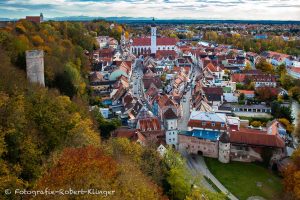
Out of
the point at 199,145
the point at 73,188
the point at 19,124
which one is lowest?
the point at 199,145

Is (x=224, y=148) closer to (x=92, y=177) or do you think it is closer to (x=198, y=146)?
(x=198, y=146)

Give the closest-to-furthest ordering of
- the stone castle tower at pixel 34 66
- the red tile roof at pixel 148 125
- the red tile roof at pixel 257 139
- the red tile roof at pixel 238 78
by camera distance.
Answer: the stone castle tower at pixel 34 66 → the red tile roof at pixel 257 139 → the red tile roof at pixel 148 125 → the red tile roof at pixel 238 78

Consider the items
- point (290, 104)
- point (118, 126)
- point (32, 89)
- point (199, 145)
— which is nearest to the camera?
point (32, 89)

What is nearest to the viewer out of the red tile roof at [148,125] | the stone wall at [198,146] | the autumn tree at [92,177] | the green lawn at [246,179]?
the autumn tree at [92,177]

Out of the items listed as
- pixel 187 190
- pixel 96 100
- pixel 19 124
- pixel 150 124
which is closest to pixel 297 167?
pixel 187 190

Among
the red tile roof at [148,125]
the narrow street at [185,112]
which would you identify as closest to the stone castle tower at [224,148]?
the red tile roof at [148,125]

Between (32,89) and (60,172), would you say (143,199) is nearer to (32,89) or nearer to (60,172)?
(60,172)

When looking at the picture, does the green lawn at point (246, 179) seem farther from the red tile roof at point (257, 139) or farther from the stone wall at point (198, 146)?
the red tile roof at point (257, 139)

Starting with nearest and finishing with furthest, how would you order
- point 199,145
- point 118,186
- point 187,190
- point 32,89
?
point 118,186 < point 187,190 < point 32,89 < point 199,145
